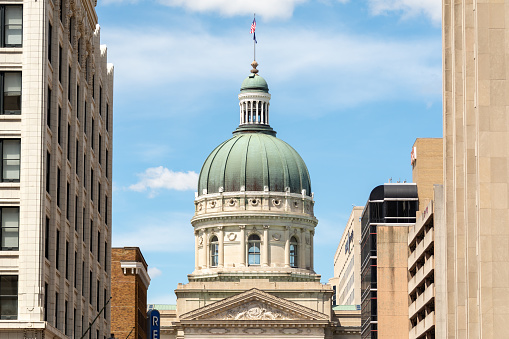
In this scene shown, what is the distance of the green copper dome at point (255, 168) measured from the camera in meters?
179

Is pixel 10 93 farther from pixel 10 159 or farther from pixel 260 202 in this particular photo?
pixel 260 202

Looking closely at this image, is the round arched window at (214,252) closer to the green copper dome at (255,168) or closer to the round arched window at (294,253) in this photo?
the green copper dome at (255,168)

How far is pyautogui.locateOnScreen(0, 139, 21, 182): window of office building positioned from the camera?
53844mm

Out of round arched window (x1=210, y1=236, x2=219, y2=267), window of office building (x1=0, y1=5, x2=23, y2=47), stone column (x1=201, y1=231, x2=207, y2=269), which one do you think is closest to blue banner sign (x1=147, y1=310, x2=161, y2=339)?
stone column (x1=201, y1=231, x2=207, y2=269)

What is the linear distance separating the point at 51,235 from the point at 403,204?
201 feet

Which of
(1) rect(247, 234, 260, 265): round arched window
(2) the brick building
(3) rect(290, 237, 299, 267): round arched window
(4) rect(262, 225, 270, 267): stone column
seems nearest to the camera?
(2) the brick building

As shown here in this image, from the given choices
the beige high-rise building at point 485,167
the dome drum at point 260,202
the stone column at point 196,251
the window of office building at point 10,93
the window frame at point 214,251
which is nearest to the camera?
the beige high-rise building at point 485,167

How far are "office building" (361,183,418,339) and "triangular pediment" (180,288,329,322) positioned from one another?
43511 millimetres

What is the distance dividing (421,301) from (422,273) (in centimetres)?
207

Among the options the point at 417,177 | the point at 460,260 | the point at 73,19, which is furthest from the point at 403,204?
the point at 460,260

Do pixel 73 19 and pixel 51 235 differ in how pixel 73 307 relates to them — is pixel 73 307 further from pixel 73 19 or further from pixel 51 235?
pixel 73 19

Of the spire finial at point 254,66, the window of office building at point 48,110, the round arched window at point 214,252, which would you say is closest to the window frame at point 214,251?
the round arched window at point 214,252

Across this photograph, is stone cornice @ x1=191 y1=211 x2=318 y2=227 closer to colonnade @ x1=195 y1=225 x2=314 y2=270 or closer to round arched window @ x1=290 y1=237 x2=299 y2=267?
colonnade @ x1=195 y1=225 x2=314 y2=270

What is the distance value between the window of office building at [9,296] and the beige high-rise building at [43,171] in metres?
0.04
